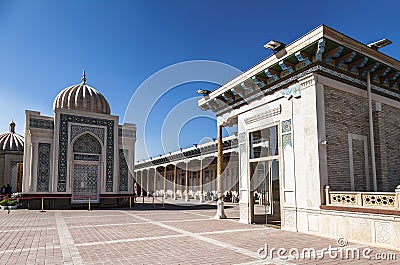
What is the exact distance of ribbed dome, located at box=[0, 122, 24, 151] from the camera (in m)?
26.4

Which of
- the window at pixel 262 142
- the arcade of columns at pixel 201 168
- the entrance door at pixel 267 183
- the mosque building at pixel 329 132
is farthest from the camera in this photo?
the arcade of columns at pixel 201 168

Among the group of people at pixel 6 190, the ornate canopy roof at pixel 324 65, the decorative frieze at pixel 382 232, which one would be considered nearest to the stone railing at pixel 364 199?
the decorative frieze at pixel 382 232

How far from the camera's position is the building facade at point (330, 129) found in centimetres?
736

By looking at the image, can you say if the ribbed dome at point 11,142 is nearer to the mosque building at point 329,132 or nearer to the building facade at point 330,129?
the mosque building at point 329,132

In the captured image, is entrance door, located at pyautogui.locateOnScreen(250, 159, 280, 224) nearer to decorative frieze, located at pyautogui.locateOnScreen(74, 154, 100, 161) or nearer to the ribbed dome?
decorative frieze, located at pyautogui.locateOnScreen(74, 154, 100, 161)

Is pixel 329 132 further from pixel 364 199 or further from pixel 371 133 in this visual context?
pixel 364 199

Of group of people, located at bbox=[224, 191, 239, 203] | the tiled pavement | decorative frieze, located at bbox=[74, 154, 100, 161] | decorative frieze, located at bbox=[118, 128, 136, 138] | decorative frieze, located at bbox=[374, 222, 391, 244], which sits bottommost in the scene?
group of people, located at bbox=[224, 191, 239, 203]

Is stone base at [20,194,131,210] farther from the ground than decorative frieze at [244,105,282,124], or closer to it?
closer to it

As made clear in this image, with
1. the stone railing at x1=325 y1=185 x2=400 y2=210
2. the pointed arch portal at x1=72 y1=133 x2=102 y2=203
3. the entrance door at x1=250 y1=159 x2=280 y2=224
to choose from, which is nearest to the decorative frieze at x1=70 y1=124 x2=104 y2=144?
the pointed arch portal at x1=72 y1=133 x2=102 y2=203

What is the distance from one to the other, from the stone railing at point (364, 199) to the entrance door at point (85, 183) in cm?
1465

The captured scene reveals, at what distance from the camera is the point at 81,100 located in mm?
20031

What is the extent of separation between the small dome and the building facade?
13.2m

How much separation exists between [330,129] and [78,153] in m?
14.8

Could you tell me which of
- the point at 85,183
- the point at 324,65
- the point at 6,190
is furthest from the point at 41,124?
the point at 324,65
